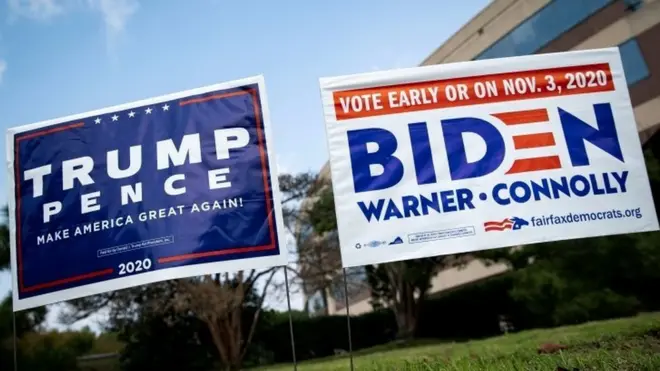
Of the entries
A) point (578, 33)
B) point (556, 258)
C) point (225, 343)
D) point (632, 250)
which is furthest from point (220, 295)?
point (578, 33)

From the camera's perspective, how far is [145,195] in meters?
5.22

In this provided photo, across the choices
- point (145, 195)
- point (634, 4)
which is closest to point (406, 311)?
point (634, 4)

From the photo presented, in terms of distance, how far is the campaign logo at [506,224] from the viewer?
5.16 meters

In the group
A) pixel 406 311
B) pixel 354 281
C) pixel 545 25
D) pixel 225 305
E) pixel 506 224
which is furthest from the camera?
pixel 354 281

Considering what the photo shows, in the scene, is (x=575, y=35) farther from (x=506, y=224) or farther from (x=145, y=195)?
(x=145, y=195)

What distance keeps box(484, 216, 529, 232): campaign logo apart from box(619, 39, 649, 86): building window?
1974 cm

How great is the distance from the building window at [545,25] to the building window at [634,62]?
212cm

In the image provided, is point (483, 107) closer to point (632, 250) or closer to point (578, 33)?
point (632, 250)

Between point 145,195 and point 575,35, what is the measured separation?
23.2 metres

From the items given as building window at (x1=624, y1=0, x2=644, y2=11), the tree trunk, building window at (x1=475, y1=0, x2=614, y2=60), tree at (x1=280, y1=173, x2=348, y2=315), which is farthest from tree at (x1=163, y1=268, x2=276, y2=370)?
building window at (x1=624, y1=0, x2=644, y2=11)

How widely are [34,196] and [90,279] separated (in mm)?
980

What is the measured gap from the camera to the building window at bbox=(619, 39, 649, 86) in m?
22.1

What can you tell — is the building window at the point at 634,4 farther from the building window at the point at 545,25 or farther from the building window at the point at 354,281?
the building window at the point at 354,281

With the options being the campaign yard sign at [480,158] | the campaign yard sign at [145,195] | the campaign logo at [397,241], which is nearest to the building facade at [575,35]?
the campaign yard sign at [480,158]
